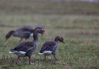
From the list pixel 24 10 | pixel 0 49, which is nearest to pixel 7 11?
pixel 24 10

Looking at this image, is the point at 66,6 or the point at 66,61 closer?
the point at 66,61

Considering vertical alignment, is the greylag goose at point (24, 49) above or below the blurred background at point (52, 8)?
below

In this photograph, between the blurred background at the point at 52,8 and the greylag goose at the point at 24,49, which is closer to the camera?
the greylag goose at the point at 24,49

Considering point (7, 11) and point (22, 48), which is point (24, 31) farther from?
point (7, 11)

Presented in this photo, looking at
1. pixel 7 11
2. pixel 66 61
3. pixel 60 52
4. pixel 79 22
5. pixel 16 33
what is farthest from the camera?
pixel 7 11

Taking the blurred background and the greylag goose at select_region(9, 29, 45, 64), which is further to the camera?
the blurred background

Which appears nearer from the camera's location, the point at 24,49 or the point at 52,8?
the point at 24,49

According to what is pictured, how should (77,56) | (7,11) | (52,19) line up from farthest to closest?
(7,11)
(52,19)
(77,56)

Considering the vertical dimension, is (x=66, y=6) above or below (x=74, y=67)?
above

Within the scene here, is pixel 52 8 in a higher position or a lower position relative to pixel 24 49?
higher

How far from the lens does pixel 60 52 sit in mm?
11234

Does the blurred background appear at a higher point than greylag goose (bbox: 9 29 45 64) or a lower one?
higher

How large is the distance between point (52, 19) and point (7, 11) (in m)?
12.2

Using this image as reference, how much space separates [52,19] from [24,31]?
A: 14.6 meters
